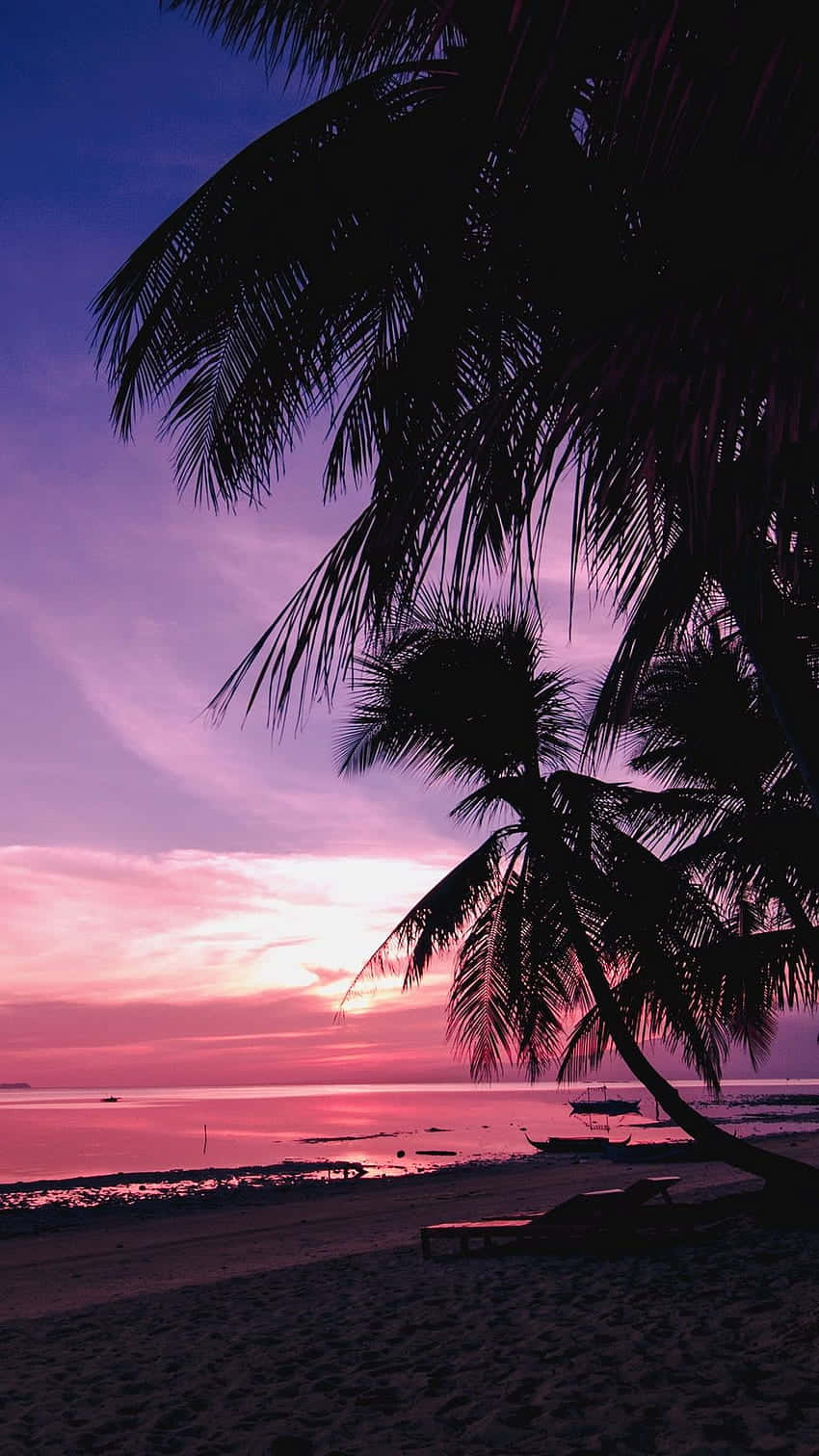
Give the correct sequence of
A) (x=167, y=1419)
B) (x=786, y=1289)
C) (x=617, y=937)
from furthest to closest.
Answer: (x=617, y=937) → (x=786, y=1289) → (x=167, y=1419)

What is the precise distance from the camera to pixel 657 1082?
1134 cm

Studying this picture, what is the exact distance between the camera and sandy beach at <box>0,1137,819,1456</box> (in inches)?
181

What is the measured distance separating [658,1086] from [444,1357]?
5.98 metres

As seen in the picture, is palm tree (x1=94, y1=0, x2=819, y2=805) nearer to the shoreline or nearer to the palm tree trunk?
the palm tree trunk

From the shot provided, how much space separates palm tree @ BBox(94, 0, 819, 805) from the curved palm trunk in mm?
6728

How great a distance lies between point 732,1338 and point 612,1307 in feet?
4.23

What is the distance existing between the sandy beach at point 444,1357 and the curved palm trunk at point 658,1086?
2.31 ft

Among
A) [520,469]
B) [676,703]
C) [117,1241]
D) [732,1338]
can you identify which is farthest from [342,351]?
[117,1241]

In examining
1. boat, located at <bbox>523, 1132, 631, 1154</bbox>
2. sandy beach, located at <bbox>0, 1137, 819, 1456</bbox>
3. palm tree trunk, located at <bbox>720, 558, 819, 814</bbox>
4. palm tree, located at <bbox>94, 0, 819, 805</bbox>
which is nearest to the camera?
palm tree, located at <bbox>94, 0, 819, 805</bbox>

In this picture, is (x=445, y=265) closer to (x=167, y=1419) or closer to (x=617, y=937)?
(x=167, y=1419)

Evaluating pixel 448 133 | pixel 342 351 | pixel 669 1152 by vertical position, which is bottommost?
pixel 669 1152

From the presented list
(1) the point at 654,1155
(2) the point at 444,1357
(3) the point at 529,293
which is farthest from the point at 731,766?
(1) the point at 654,1155

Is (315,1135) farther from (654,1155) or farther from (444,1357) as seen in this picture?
(444,1357)

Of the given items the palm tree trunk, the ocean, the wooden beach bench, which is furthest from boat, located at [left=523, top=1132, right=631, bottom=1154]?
the palm tree trunk
